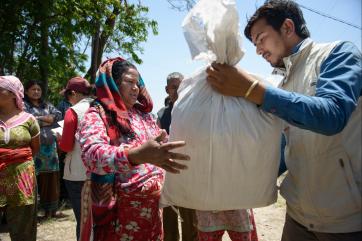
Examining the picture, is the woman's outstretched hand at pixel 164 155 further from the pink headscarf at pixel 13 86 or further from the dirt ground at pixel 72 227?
the dirt ground at pixel 72 227

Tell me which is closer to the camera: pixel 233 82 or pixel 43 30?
pixel 233 82

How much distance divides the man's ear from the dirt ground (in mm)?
3239

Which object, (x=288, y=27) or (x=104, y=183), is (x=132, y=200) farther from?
(x=288, y=27)

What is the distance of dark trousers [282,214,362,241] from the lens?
1505 millimetres

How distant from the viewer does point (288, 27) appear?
5.48 ft

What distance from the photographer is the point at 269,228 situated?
479 centimetres

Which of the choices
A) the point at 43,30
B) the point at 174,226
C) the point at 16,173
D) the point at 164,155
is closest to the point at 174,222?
the point at 174,226

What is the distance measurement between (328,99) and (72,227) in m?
4.37

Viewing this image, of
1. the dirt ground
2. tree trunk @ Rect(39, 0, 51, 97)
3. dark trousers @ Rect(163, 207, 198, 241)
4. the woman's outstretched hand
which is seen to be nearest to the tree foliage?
tree trunk @ Rect(39, 0, 51, 97)

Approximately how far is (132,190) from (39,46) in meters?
6.23

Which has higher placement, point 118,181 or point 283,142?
point 283,142

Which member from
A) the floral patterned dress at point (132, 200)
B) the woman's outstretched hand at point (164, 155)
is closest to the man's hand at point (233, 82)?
the woman's outstretched hand at point (164, 155)

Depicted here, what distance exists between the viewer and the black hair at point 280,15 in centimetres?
166

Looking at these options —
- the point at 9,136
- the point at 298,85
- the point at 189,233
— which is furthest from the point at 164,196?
the point at 189,233
